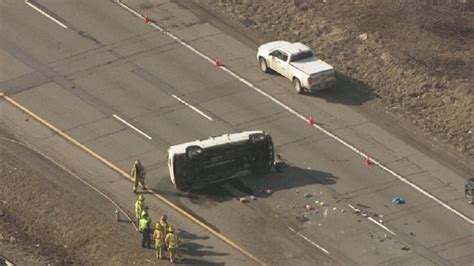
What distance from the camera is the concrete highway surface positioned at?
3731cm

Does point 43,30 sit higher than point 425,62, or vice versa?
point 425,62

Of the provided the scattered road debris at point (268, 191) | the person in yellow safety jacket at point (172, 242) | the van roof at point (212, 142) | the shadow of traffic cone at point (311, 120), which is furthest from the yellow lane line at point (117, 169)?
the shadow of traffic cone at point (311, 120)

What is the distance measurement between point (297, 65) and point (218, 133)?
5256 mm

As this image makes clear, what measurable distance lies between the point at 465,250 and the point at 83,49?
20.8 meters

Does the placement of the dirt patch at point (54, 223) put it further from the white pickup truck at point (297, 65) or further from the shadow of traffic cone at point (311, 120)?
the white pickup truck at point (297, 65)

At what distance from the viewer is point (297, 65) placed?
45.6 m

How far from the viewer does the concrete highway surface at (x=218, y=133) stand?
37312mm

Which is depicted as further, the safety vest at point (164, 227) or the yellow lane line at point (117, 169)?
the yellow lane line at point (117, 169)

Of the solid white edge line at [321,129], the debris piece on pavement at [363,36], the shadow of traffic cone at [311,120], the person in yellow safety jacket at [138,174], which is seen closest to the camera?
the person in yellow safety jacket at [138,174]

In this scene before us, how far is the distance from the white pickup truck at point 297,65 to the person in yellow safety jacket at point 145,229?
11.8 metres

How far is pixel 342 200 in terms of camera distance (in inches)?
1540

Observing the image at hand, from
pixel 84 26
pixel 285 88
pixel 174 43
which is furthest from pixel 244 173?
pixel 84 26

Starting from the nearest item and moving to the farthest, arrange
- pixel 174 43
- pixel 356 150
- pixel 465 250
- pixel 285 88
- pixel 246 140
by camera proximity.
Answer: pixel 465 250, pixel 246 140, pixel 356 150, pixel 285 88, pixel 174 43

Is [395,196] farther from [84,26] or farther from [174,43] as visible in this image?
[84,26]
